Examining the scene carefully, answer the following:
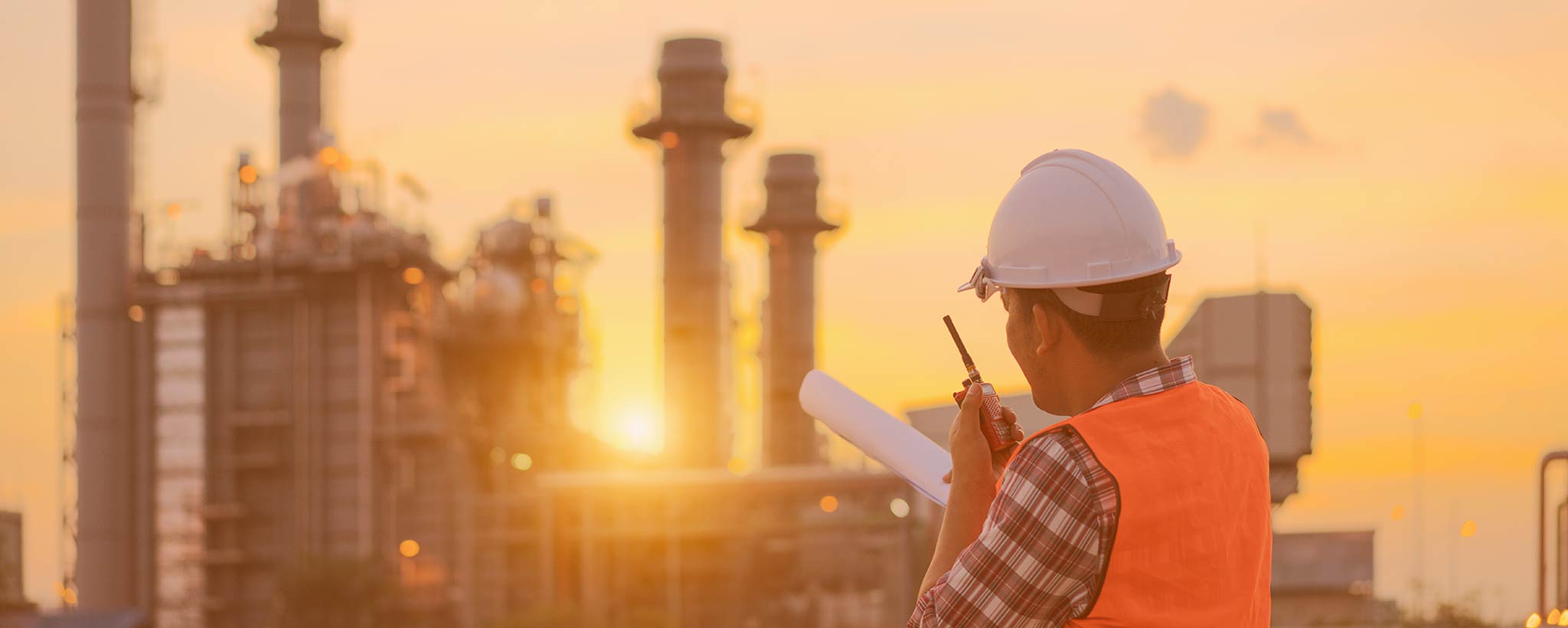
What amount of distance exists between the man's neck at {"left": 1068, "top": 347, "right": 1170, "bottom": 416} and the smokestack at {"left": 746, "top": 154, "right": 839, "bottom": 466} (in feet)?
→ 144

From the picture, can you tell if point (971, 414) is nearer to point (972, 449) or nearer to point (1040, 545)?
point (972, 449)

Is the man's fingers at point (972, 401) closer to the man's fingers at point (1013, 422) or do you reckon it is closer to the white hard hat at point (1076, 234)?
the man's fingers at point (1013, 422)

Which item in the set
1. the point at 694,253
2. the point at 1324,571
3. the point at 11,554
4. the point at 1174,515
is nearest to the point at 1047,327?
the point at 1174,515

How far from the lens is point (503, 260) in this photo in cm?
4375

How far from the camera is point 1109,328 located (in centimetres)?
210

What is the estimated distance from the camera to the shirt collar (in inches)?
79.7

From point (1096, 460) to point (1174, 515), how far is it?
0.12m

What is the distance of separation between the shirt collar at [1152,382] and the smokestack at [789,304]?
43.8m

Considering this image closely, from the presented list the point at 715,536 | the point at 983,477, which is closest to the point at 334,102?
the point at 715,536

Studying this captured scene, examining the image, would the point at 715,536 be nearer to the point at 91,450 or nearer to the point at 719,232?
the point at 719,232

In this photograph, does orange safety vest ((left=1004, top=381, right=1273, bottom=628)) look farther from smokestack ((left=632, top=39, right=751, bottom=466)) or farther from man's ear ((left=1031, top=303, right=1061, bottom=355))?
smokestack ((left=632, top=39, right=751, bottom=466))

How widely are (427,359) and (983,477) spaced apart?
39040mm

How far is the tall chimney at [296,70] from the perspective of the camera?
139ft

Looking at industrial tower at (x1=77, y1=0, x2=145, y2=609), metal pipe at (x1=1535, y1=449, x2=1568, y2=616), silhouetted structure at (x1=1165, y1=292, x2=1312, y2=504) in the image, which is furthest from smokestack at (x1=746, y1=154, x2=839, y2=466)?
metal pipe at (x1=1535, y1=449, x2=1568, y2=616)
